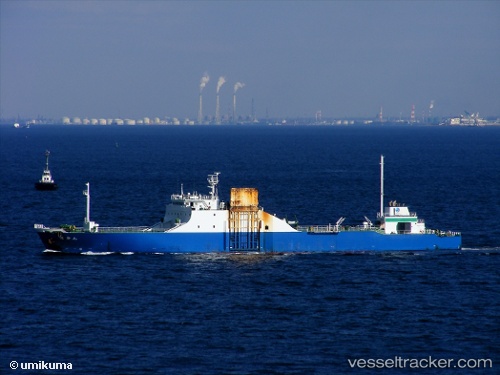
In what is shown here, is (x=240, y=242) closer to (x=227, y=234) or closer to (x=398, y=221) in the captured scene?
(x=227, y=234)

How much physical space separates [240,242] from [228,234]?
3.86 feet

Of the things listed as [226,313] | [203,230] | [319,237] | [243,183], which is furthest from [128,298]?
[243,183]

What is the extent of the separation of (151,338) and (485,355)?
17.4 metres

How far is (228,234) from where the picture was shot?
83.8m

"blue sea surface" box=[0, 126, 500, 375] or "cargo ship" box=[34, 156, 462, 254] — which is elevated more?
"cargo ship" box=[34, 156, 462, 254]

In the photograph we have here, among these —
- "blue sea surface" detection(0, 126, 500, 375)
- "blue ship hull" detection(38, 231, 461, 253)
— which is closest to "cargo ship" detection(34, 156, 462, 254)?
"blue ship hull" detection(38, 231, 461, 253)

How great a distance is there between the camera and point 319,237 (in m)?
85.5

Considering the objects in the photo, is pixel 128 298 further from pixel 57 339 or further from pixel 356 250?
pixel 356 250

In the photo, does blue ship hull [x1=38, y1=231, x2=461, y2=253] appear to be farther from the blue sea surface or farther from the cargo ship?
the blue sea surface

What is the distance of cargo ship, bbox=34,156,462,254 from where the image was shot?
83.4 m

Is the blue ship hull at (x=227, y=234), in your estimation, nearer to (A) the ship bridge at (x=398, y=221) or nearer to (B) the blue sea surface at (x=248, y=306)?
(A) the ship bridge at (x=398, y=221)

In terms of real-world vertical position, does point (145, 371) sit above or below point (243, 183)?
below

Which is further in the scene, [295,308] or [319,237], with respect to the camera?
[319,237]

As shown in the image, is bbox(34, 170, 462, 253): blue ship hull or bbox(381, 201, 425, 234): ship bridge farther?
bbox(381, 201, 425, 234): ship bridge
